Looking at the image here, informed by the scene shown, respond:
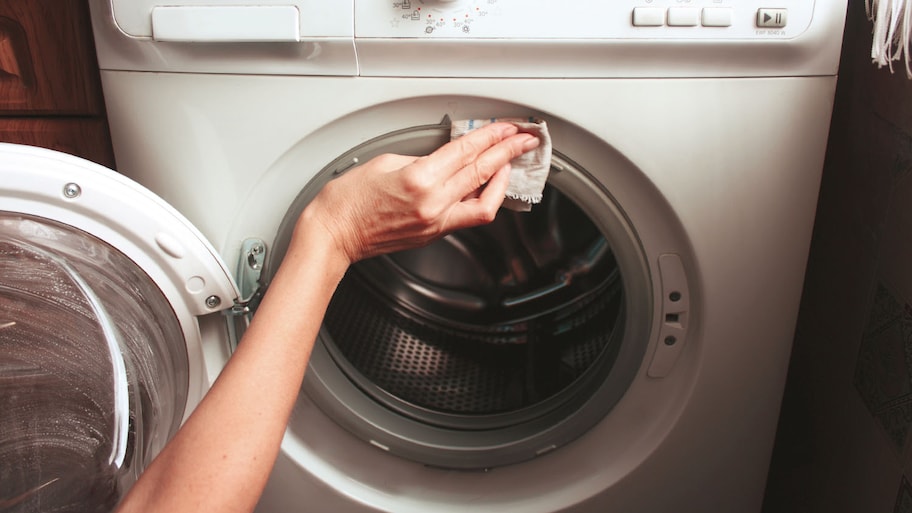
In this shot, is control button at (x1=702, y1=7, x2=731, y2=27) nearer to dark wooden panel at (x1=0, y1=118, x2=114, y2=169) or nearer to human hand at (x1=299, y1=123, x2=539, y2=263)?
human hand at (x1=299, y1=123, x2=539, y2=263)

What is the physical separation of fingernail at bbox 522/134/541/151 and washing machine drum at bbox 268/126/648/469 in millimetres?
44

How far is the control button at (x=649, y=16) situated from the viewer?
2.16ft

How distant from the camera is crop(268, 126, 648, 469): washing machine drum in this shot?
0.81 metres

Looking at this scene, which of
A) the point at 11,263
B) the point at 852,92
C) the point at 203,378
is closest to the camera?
the point at 11,263

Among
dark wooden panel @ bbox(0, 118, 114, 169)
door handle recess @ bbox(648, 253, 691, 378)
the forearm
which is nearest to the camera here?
the forearm

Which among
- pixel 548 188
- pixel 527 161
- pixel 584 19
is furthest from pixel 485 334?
pixel 584 19

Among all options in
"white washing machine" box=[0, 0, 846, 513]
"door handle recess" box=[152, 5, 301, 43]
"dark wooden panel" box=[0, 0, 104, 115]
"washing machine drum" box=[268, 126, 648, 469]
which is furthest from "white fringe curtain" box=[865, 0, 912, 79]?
"dark wooden panel" box=[0, 0, 104, 115]

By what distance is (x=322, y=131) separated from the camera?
73cm

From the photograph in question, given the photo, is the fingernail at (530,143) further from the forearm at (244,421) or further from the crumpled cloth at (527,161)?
the forearm at (244,421)

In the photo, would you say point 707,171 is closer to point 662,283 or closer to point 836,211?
point 662,283

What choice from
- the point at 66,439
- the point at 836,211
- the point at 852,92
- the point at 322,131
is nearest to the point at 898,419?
the point at 836,211

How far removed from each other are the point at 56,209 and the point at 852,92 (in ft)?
2.78

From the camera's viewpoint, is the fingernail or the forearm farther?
the fingernail

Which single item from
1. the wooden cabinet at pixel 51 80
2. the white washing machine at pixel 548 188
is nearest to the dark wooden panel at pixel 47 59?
the wooden cabinet at pixel 51 80
